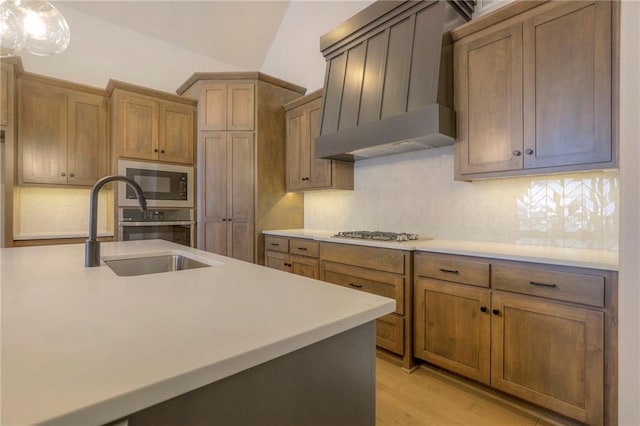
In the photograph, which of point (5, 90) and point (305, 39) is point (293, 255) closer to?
point (305, 39)

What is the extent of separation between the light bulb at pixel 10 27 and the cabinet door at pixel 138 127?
65.7 inches

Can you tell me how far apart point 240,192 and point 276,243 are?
29.2 inches

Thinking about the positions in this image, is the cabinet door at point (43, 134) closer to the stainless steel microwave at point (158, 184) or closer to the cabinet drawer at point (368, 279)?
the stainless steel microwave at point (158, 184)

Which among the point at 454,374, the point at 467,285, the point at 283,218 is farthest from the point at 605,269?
the point at 283,218

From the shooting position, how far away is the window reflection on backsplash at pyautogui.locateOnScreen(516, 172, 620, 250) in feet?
5.98

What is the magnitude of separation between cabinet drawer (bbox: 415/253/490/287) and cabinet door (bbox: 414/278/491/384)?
0.04 m

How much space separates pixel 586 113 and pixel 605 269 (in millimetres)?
835

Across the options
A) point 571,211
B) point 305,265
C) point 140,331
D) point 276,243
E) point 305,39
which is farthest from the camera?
point 305,39

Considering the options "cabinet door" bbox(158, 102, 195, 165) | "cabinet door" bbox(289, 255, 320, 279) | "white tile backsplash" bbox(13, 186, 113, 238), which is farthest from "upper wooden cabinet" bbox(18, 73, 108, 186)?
"cabinet door" bbox(289, 255, 320, 279)

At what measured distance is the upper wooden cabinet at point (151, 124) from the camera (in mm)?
3346

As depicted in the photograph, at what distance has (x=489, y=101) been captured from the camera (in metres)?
2.06

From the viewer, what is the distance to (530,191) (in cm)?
214

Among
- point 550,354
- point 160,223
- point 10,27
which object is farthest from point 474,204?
point 160,223

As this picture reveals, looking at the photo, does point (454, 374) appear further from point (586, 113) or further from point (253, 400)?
point (253, 400)
